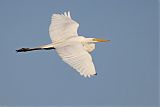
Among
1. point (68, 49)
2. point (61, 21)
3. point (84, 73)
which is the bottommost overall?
point (84, 73)

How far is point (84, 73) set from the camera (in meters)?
3.98

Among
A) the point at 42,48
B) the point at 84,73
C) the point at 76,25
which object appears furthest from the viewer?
the point at 76,25

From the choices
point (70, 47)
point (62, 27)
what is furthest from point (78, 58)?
point (62, 27)

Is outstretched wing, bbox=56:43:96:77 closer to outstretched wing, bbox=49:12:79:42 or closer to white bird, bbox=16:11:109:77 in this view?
white bird, bbox=16:11:109:77

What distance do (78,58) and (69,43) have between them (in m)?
0.25

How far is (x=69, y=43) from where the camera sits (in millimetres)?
4426

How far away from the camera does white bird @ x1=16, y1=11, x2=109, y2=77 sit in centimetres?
422

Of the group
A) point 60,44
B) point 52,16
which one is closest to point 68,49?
point 60,44

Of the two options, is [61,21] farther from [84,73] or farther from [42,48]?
[84,73]

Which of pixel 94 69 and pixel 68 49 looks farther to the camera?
pixel 68 49

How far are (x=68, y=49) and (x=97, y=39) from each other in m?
0.36

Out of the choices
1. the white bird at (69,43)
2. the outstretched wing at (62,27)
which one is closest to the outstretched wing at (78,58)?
the white bird at (69,43)

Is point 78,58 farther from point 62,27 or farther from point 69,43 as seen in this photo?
point 62,27

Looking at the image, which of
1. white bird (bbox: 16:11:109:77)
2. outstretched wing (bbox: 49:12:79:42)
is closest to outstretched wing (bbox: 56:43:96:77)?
white bird (bbox: 16:11:109:77)
